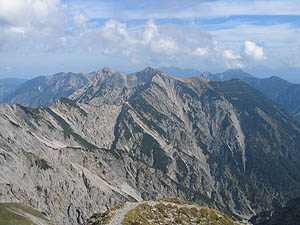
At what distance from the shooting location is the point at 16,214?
133 metres

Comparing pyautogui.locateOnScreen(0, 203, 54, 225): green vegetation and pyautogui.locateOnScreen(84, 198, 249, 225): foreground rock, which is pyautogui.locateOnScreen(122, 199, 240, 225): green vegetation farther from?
pyautogui.locateOnScreen(0, 203, 54, 225): green vegetation

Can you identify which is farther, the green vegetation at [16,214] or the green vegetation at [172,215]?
the green vegetation at [16,214]

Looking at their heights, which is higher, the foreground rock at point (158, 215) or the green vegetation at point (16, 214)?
the foreground rock at point (158, 215)

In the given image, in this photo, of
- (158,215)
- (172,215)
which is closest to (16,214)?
(158,215)

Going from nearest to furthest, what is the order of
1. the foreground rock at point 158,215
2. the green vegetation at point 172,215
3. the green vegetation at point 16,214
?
the foreground rock at point 158,215, the green vegetation at point 172,215, the green vegetation at point 16,214

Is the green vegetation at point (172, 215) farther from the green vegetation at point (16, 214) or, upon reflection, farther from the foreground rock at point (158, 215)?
the green vegetation at point (16, 214)

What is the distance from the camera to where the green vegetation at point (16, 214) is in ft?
403

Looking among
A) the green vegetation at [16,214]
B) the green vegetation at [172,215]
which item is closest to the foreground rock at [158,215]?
the green vegetation at [172,215]

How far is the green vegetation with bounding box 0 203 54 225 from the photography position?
123 metres

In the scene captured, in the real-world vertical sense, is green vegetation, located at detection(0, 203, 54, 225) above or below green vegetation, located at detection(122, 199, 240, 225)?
below

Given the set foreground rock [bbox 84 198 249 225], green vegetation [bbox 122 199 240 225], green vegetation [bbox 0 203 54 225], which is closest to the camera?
foreground rock [bbox 84 198 249 225]

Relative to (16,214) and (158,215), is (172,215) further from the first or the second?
(16,214)

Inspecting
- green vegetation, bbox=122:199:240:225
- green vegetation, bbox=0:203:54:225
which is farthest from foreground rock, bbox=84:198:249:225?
green vegetation, bbox=0:203:54:225

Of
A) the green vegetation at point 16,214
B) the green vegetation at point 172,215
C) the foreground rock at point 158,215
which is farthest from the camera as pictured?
the green vegetation at point 16,214
